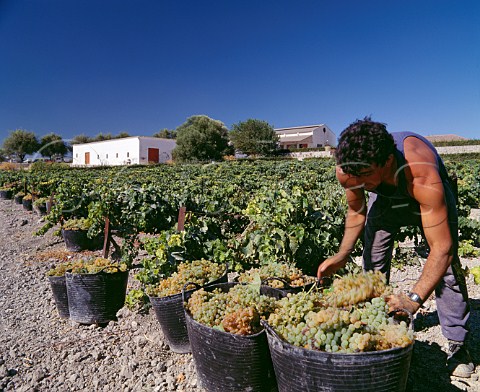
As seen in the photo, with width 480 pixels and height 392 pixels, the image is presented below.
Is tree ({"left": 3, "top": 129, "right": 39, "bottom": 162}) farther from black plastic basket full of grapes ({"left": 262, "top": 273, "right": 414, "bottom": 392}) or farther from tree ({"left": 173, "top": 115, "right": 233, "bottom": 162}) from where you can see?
black plastic basket full of grapes ({"left": 262, "top": 273, "right": 414, "bottom": 392})

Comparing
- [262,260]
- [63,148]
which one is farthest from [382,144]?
[63,148]

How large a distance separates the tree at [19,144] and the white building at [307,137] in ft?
122

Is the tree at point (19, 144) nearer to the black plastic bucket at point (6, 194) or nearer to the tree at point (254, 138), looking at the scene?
the tree at point (254, 138)

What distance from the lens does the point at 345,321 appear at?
1791 millimetres

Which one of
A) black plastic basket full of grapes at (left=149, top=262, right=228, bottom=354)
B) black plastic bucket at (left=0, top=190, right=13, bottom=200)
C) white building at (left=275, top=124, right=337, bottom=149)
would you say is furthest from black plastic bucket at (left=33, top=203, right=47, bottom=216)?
white building at (left=275, top=124, right=337, bottom=149)

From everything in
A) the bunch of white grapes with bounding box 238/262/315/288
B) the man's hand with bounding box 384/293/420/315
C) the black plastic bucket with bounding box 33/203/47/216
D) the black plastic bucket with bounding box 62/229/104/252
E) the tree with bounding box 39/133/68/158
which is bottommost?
the black plastic bucket with bounding box 62/229/104/252

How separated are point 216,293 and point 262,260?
1.26 m

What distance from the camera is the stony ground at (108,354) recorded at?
2730 mm

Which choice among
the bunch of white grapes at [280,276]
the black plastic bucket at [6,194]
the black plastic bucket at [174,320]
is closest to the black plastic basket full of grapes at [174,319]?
the black plastic bucket at [174,320]

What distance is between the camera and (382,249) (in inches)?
117

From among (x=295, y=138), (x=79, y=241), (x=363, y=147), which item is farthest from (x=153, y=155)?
(x=363, y=147)

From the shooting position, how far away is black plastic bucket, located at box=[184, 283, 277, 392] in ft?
7.05

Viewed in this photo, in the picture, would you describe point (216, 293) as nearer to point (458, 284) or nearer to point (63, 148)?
point (458, 284)

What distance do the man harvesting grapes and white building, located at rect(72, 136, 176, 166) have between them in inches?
1797
